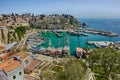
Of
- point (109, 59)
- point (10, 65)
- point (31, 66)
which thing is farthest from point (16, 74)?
point (109, 59)

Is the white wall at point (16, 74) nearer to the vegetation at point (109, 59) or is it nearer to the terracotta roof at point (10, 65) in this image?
the terracotta roof at point (10, 65)

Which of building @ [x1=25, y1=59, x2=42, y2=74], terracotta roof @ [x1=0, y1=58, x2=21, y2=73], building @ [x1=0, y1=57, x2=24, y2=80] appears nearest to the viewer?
building @ [x1=0, y1=57, x2=24, y2=80]

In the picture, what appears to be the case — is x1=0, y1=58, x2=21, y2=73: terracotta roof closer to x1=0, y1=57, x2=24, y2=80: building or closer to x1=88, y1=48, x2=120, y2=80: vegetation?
x1=0, y1=57, x2=24, y2=80: building

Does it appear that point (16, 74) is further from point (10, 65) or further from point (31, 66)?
point (31, 66)

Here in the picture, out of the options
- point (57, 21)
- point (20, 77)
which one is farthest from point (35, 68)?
point (57, 21)

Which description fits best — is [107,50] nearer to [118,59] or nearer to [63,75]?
[118,59]

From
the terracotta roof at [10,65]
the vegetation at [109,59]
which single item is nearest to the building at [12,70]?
the terracotta roof at [10,65]

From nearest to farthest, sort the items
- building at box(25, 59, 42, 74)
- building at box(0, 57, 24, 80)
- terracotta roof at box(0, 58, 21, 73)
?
building at box(0, 57, 24, 80), terracotta roof at box(0, 58, 21, 73), building at box(25, 59, 42, 74)

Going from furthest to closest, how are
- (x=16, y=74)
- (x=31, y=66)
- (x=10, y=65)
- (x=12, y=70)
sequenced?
(x=31, y=66), (x=16, y=74), (x=10, y=65), (x=12, y=70)

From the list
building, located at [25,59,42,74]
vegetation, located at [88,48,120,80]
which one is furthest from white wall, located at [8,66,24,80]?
vegetation, located at [88,48,120,80]
